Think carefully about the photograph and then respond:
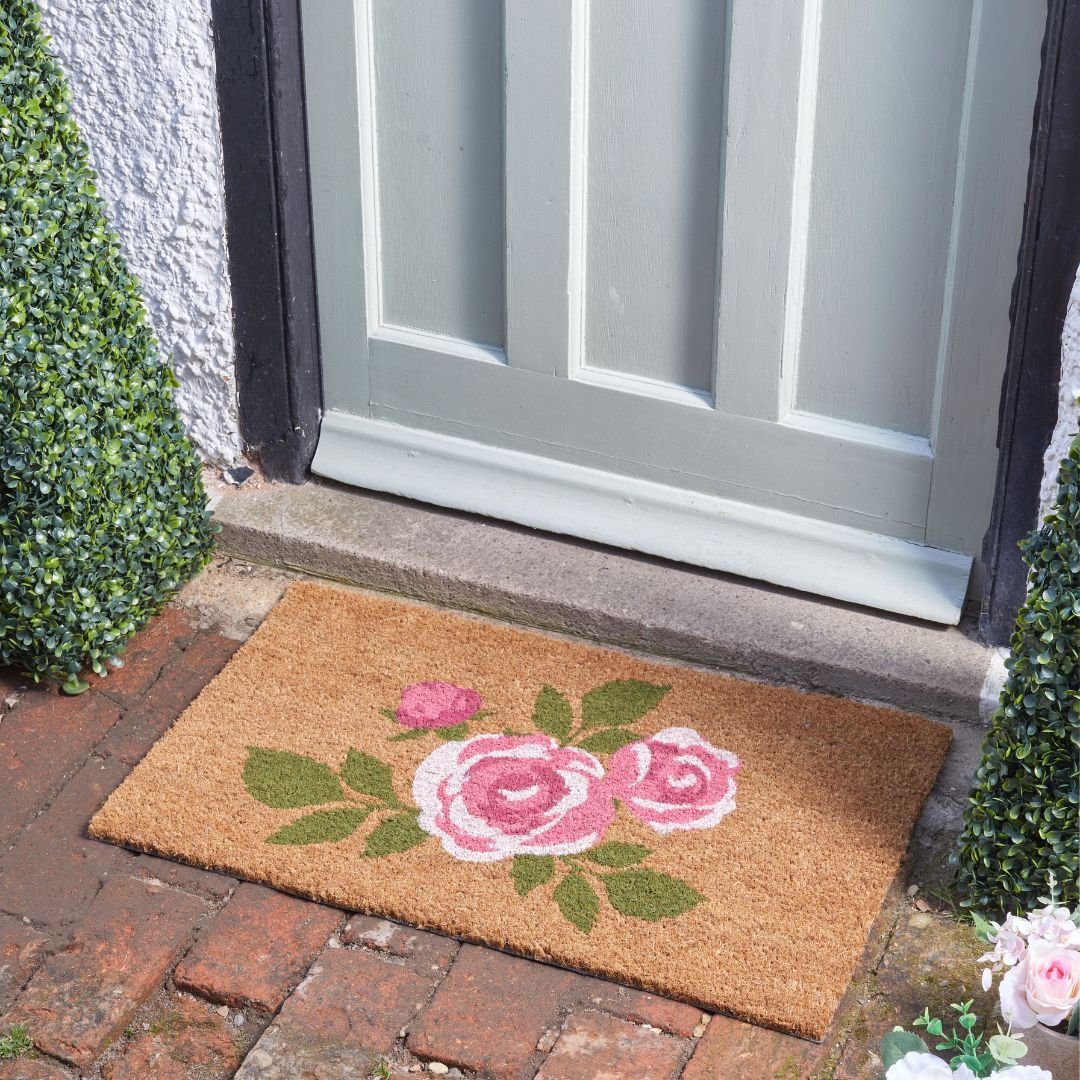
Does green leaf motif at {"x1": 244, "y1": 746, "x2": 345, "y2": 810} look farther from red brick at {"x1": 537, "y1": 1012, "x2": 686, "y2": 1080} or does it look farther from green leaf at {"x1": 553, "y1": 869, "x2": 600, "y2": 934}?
red brick at {"x1": 537, "y1": 1012, "x2": 686, "y2": 1080}

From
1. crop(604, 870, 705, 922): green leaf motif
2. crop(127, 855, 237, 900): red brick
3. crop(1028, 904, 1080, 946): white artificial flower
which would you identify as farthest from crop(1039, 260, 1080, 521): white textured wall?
crop(127, 855, 237, 900): red brick

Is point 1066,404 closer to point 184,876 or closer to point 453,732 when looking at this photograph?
point 453,732

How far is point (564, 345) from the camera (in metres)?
3.29

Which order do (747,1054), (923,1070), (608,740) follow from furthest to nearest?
(608,740) < (747,1054) < (923,1070)

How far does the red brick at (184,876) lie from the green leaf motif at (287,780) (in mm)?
175

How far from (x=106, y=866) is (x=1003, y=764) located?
61.2 inches

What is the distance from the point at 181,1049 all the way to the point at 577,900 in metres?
0.68

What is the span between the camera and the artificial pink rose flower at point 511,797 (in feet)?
9.06

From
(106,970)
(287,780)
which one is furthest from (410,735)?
(106,970)

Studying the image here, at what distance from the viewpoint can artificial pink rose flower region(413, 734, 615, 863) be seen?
9.06ft

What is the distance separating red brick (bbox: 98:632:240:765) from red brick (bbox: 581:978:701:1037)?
105 cm

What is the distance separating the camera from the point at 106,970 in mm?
2561

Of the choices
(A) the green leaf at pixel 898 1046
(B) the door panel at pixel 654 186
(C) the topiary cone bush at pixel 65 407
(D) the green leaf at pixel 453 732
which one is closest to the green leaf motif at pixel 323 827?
(D) the green leaf at pixel 453 732

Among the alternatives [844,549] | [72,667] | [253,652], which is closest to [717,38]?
[844,549]
